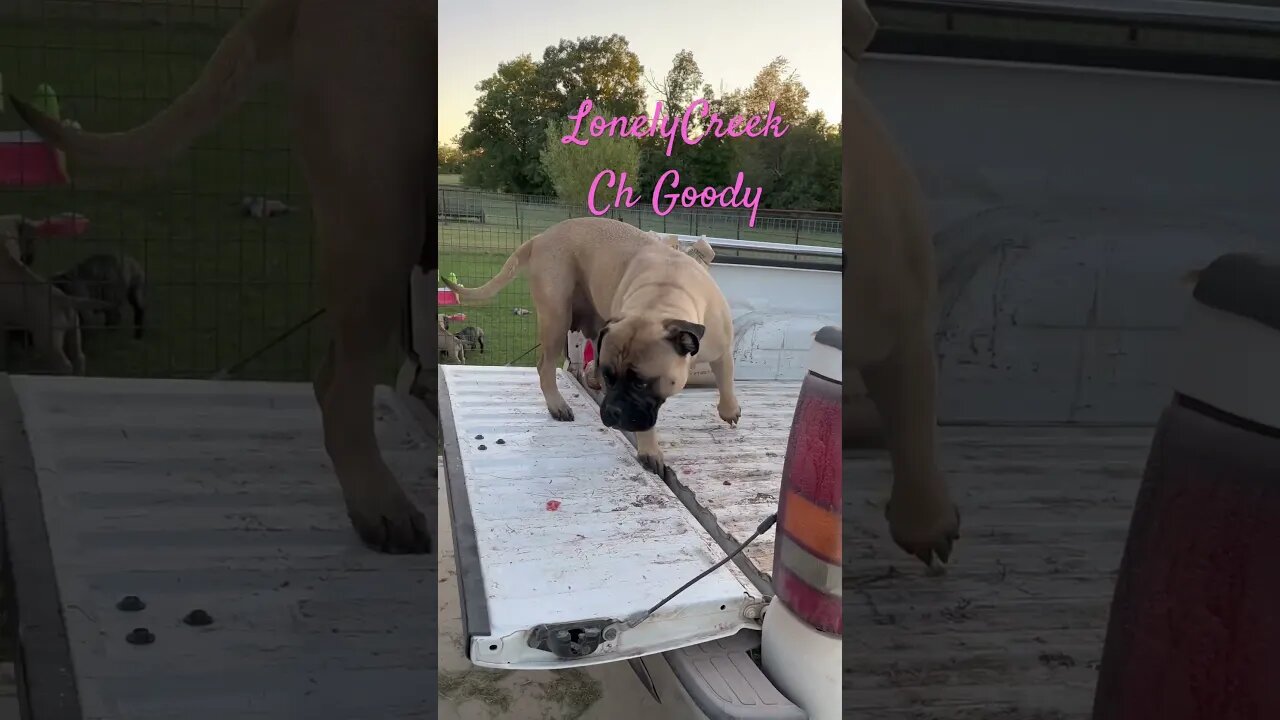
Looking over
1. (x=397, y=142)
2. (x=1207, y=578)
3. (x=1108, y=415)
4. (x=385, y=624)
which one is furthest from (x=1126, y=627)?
(x=397, y=142)

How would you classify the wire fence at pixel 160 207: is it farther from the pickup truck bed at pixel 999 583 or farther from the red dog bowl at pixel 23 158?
the pickup truck bed at pixel 999 583

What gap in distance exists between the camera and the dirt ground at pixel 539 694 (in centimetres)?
288

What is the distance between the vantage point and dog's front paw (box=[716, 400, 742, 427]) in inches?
164

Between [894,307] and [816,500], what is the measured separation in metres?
0.84

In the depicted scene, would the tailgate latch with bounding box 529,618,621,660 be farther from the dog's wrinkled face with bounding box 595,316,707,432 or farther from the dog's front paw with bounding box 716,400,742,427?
the dog's front paw with bounding box 716,400,742,427

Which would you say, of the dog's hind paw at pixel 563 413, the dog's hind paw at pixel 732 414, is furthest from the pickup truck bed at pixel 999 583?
the dog's hind paw at pixel 563 413

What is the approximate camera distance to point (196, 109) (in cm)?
86

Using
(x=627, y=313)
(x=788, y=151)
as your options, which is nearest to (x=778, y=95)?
(x=788, y=151)

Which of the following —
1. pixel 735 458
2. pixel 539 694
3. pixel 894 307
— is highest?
pixel 894 307

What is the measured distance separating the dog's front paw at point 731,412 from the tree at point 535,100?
2305mm

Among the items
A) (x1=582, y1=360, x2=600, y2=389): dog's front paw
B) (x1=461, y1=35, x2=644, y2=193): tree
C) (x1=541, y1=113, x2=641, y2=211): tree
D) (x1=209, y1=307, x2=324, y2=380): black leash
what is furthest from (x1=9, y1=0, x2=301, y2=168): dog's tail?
(x1=541, y1=113, x2=641, y2=211): tree

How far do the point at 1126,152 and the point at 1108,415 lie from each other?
0.32 metres

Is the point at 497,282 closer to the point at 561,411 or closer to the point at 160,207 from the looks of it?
the point at 561,411

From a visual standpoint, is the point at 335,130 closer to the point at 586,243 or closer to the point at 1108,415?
the point at 1108,415
